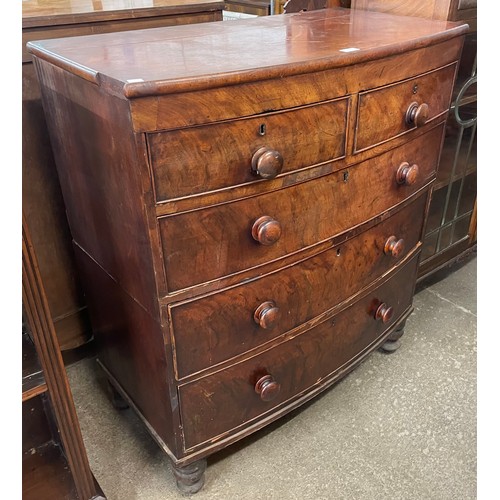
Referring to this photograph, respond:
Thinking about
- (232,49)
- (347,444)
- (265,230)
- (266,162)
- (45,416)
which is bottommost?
(347,444)

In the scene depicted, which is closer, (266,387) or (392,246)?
(266,387)

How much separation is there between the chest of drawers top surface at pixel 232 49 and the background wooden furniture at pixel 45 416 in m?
0.32

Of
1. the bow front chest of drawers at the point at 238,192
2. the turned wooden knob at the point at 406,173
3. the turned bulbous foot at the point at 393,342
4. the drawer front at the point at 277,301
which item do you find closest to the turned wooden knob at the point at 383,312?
the bow front chest of drawers at the point at 238,192

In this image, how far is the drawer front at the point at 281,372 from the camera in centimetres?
117

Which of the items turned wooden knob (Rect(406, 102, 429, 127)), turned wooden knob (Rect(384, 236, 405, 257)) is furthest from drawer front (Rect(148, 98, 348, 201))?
turned wooden knob (Rect(384, 236, 405, 257))

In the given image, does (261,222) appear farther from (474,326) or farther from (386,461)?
(474,326)

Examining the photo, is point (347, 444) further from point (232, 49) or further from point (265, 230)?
point (232, 49)

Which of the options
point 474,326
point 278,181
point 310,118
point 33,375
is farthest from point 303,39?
point 474,326

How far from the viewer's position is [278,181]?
101cm

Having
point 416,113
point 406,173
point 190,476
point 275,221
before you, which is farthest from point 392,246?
point 190,476

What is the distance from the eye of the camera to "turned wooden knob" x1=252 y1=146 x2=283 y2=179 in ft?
3.05

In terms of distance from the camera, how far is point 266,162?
3.05 feet

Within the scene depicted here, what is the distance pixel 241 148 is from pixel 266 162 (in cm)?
5
